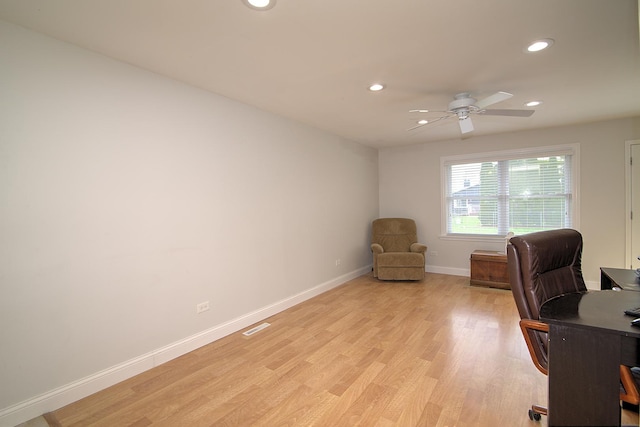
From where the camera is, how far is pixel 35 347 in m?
1.90

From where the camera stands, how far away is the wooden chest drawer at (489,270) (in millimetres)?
4511

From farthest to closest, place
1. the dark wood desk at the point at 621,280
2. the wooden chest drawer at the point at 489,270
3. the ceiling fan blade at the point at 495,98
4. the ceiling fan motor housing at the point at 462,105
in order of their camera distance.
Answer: the wooden chest drawer at the point at 489,270, the ceiling fan motor housing at the point at 462,105, the ceiling fan blade at the point at 495,98, the dark wood desk at the point at 621,280

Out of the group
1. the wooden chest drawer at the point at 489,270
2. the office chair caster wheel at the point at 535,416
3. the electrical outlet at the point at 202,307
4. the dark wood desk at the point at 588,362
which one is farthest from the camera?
the wooden chest drawer at the point at 489,270

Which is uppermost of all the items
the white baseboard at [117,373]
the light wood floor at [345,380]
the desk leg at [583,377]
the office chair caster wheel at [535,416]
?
the desk leg at [583,377]

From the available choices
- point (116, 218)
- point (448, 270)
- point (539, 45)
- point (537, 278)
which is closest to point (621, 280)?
point (537, 278)

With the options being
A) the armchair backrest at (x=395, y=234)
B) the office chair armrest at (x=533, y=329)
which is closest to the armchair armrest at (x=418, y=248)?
the armchair backrest at (x=395, y=234)

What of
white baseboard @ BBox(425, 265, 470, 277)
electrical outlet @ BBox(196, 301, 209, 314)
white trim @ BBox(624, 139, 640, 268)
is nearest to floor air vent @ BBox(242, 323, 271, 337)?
electrical outlet @ BBox(196, 301, 209, 314)

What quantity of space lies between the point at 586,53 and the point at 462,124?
106 cm

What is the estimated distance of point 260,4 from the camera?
165 centimetres

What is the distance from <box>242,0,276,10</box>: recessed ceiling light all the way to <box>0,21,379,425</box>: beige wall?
52.2 inches

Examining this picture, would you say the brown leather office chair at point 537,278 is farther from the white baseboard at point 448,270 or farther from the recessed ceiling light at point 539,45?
the white baseboard at point 448,270

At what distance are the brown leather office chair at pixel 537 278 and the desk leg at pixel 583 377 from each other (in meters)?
0.23

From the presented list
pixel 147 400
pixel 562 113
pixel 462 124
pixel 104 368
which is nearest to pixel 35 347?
pixel 104 368

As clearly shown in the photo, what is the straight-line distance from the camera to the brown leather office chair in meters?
1.65
